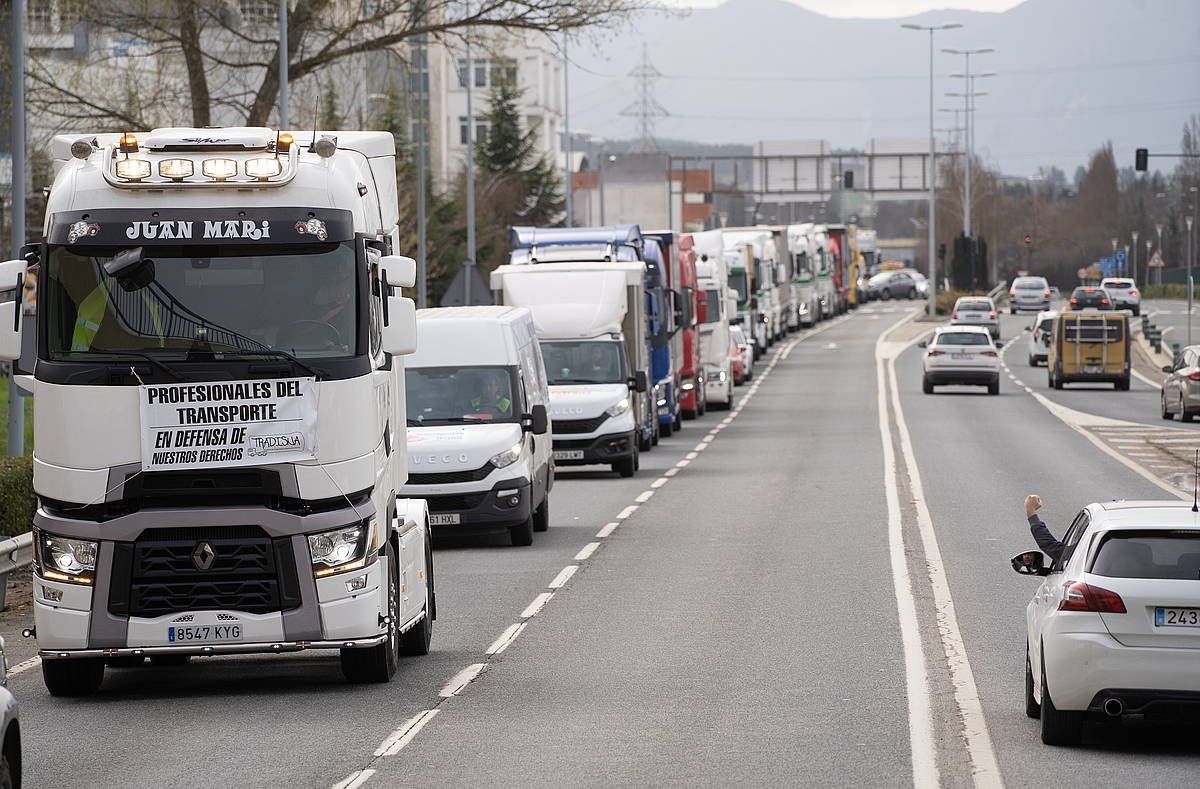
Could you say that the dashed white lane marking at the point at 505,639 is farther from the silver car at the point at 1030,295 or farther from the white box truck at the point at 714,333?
the silver car at the point at 1030,295

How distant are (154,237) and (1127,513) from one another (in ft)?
18.5

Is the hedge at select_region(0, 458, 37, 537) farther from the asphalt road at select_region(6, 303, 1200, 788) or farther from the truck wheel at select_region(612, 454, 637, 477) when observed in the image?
the truck wheel at select_region(612, 454, 637, 477)

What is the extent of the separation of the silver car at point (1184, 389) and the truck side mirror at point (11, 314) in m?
35.1

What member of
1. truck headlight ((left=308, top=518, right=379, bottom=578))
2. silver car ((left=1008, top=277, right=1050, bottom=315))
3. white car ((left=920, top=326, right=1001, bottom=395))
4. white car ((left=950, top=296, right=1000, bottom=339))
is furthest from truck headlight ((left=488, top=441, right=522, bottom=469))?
silver car ((left=1008, top=277, right=1050, bottom=315))

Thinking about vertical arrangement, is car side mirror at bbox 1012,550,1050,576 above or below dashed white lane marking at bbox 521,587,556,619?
above

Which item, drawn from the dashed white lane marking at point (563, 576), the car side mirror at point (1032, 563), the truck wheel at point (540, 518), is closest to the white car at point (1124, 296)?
the truck wheel at point (540, 518)

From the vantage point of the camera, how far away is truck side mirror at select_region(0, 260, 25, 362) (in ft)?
38.9

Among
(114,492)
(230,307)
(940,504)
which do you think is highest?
(230,307)

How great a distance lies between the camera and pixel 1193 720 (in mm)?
10000

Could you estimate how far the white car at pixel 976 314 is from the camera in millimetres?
80963

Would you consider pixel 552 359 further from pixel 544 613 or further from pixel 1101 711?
pixel 1101 711

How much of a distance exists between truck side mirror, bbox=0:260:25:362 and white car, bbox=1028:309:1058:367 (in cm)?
5911

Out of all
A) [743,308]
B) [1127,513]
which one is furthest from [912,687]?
[743,308]

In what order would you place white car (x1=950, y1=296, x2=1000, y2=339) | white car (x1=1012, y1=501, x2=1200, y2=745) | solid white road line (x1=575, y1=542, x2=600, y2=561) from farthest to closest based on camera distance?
white car (x1=950, y1=296, x2=1000, y2=339)
solid white road line (x1=575, y1=542, x2=600, y2=561)
white car (x1=1012, y1=501, x2=1200, y2=745)
